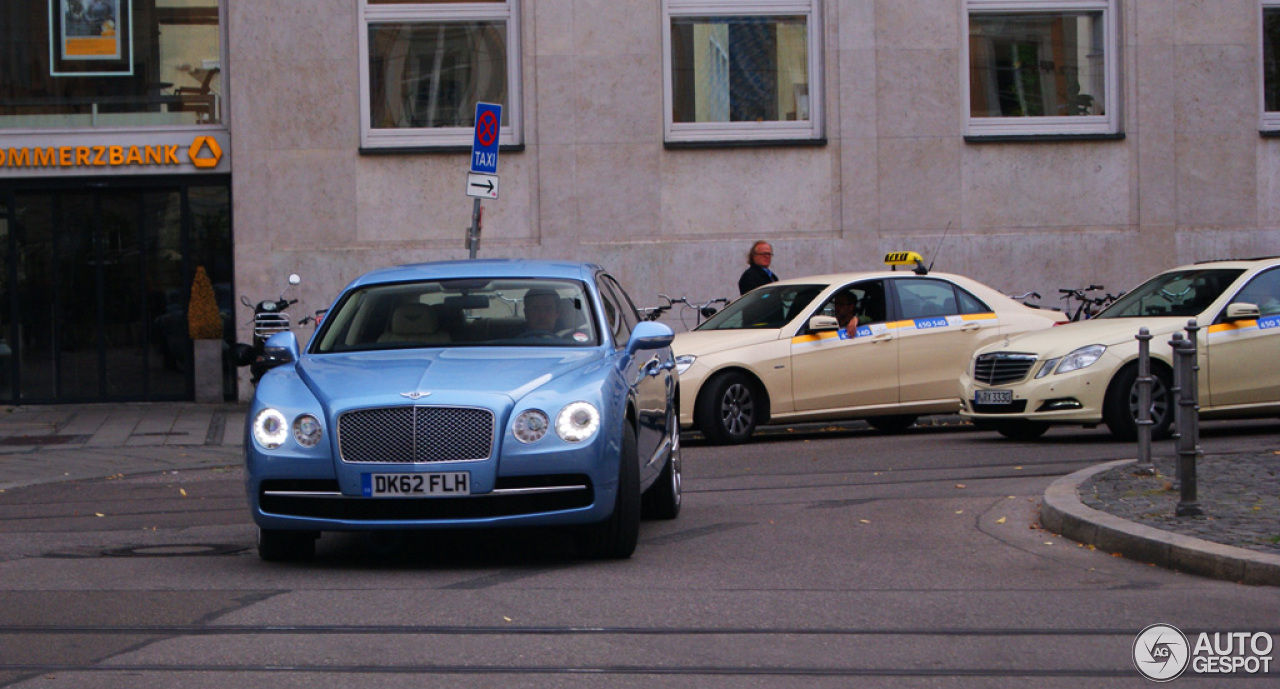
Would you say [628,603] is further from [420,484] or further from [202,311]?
[202,311]

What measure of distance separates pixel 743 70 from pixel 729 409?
741 centimetres

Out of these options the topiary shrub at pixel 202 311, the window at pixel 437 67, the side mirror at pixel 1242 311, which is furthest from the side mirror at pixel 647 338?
the topiary shrub at pixel 202 311

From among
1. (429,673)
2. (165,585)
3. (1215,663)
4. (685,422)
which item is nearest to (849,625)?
(1215,663)

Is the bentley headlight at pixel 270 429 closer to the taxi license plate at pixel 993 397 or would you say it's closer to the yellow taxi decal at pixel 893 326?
the taxi license plate at pixel 993 397

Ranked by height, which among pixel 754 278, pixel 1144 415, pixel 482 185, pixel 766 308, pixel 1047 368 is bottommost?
pixel 1144 415

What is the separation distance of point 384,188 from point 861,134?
20.1 feet

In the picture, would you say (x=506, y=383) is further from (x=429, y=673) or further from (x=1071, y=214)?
(x=1071, y=214)

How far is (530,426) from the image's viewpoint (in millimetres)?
7172

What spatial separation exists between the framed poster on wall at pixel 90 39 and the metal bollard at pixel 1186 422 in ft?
49.7

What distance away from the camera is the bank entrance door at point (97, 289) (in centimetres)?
1958

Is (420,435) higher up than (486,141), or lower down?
lower down

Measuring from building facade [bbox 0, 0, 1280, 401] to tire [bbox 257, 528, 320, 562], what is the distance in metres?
12.1

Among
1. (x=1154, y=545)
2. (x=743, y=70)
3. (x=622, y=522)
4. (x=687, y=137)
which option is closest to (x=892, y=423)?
(x=687, y=137)

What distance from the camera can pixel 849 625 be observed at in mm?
6051
